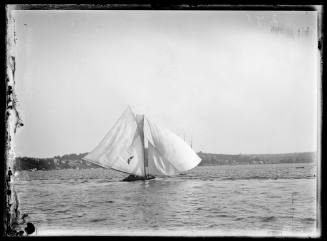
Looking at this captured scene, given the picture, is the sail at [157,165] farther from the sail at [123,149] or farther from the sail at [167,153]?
the sail at [123,149]

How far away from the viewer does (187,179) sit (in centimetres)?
739

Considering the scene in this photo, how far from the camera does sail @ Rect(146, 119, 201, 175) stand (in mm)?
6641

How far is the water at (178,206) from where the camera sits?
594cm

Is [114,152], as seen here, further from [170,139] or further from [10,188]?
[10,188]

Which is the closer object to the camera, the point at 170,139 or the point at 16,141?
the point at 16,141

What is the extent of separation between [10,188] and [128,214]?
130 cm

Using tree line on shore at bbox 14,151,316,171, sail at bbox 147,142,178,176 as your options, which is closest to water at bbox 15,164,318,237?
tree line on shore at bbox 14,151,316,171

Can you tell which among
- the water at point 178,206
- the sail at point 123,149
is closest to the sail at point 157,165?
the sail at point 123,149

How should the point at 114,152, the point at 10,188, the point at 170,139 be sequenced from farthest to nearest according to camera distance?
the point at 114,152 → the point at 170,139 → the point at 10,188

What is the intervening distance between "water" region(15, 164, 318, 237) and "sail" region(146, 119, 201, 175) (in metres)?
0.50

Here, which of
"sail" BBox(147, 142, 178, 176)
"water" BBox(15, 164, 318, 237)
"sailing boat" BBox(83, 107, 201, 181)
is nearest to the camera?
"water" BBox(15, 164, 318, 237)

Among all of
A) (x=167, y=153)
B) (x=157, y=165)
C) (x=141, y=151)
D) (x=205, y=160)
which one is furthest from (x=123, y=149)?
(x=205, y=160)

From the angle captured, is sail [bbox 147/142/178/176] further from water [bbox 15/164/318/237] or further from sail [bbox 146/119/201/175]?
water [bbox 15/164/318/237]

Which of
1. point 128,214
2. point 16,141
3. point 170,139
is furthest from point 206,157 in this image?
point 16,141
